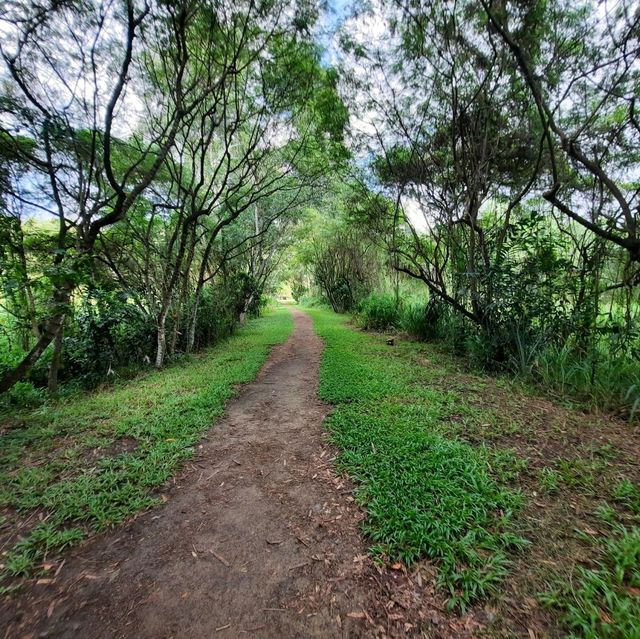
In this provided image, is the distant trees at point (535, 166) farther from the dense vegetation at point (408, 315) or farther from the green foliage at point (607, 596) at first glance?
the green foliage at point (607, 596)

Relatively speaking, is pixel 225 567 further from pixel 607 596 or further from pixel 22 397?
pixel 22 397

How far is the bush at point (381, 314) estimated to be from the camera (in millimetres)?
10725

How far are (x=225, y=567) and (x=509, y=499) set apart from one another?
1.95 meters

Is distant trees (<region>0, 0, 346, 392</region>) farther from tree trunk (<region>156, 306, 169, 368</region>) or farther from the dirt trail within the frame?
the dirt trail

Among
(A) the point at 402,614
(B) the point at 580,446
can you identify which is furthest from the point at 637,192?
(A) the point at 402,614

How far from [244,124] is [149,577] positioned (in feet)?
28.1

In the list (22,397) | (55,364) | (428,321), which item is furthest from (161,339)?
(428,321)

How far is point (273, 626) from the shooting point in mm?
1433

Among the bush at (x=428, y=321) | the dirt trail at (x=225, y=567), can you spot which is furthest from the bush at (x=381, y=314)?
the dirt trail at (x=225, y=567)

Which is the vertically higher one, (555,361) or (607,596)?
(555,361)

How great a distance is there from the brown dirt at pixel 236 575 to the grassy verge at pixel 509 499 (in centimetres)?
21

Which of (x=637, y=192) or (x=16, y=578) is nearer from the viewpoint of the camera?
(x=16, y=578)

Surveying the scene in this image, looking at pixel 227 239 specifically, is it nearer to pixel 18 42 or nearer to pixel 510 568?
pixel 18 42

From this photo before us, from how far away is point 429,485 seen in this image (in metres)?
2.26
